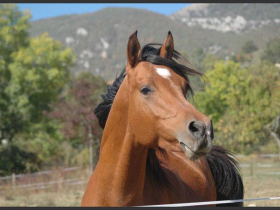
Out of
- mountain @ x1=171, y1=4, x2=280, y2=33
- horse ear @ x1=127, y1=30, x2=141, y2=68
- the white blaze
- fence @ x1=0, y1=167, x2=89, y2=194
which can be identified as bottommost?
fence @ x1=0, y1=167, x2=89, y2=194

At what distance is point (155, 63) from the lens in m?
3.47

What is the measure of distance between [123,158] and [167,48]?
1.07 meters

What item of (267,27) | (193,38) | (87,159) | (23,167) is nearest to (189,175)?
(23,167)

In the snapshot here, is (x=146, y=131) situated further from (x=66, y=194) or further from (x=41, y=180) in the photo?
(x=41, y=180)

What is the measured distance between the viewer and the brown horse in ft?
9.94

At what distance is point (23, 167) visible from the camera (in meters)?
23.9

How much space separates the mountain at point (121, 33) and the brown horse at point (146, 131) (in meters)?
114

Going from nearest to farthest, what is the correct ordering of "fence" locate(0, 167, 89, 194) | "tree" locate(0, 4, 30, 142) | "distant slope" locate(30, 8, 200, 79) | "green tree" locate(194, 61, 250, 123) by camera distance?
"fence" locate(0, 167, 89, 194)
"tree" locate(0, 4, 30, 142)
"green tree" locate(194, 61, 250, 123)
"distant slope" locate(30, 8, 200, 79)

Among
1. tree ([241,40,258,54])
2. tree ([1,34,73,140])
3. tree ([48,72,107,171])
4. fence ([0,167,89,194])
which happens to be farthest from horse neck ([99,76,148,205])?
tree ([241,40,258,54])

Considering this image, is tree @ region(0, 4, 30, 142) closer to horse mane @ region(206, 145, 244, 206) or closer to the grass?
the grass

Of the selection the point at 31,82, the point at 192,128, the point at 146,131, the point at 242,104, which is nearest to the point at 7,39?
the point at 31,82

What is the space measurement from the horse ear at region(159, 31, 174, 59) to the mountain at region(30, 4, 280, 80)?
113639 mm

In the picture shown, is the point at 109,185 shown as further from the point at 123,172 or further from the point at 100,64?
the point at 100,64

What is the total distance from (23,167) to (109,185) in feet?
71.3
